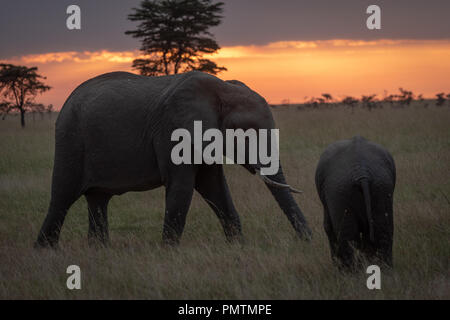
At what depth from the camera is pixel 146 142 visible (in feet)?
23.3

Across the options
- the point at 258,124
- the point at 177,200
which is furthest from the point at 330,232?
the point at 177,200

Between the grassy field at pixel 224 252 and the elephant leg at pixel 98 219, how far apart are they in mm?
213

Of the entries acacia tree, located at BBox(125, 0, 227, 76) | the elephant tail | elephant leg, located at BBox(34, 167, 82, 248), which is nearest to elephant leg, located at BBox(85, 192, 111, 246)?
elephant leg, located at BBox(34, 167, 82, 248)

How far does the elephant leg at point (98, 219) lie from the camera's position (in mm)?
7656

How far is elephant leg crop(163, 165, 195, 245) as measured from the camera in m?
6.73

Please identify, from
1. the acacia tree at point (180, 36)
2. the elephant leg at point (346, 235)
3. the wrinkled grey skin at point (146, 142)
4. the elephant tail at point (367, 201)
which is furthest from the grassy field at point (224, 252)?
the acacia tree at point (180, 36)

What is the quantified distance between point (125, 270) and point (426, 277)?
3.10m

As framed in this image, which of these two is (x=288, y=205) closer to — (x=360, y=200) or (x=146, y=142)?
(x=360, y=200)

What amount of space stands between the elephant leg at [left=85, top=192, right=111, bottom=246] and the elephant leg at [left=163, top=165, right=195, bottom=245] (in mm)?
1262

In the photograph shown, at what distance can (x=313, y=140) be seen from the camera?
17969mm

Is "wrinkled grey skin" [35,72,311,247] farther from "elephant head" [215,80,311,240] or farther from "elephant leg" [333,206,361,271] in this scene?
"elephant leg" [333,206,361,271]

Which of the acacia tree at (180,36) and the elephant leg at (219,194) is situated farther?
the acacia tree at (180,36)

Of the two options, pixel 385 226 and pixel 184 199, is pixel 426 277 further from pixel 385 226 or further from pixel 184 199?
pixel 184 199

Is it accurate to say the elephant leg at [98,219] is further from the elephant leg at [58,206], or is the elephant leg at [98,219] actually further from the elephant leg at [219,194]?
the elephant leg at [219,194]
